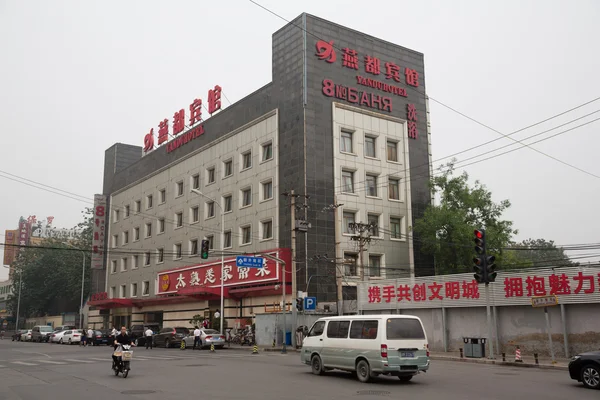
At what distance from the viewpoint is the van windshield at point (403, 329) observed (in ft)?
52.3

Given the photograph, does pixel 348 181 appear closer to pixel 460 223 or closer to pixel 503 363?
pixel 460 223

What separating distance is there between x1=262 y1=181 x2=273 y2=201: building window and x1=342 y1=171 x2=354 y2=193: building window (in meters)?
5.53

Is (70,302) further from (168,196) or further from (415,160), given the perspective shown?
(415,160)

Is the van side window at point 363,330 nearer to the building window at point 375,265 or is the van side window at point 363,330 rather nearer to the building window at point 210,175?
the building window at point 375,265

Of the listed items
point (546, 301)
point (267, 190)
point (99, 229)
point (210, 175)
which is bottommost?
point (546, 301)

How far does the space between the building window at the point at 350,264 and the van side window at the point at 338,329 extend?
22.2 meters

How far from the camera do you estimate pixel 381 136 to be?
1742 inches

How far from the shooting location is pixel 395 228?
43.9 metres

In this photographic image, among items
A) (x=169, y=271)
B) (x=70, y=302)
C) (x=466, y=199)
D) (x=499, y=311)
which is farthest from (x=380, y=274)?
(x=70, y=302)

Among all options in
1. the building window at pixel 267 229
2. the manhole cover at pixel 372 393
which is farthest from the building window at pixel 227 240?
the manhole cover at pixel 372 393

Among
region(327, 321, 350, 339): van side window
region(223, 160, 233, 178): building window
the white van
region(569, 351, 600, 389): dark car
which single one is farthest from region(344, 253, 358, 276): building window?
region(569, 351, 600, 389): dark car

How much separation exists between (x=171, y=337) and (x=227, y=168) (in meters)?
15.5

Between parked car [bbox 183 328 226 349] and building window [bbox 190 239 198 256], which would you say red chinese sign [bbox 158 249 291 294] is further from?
parked car [bbox 183 328 226 349]

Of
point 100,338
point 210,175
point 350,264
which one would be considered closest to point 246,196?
point 210,175
